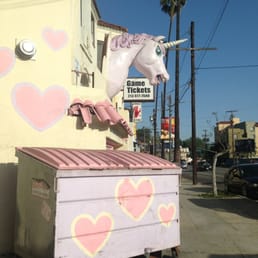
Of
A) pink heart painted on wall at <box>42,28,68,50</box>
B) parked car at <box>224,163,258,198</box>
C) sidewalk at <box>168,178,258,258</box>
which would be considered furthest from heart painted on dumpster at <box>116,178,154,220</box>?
parked car at <box>224,163,258,198</box>

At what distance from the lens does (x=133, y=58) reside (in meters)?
10.4

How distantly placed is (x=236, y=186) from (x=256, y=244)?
1041cm

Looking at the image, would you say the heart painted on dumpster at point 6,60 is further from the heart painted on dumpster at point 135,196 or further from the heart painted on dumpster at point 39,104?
the heart painted on dumpster at point 135,196

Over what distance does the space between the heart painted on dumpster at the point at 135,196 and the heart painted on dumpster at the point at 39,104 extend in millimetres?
2121

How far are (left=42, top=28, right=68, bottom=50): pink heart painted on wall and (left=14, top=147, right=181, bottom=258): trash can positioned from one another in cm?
227

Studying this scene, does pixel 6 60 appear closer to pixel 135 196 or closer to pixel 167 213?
pixel 135 196

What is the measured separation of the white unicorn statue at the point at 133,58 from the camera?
33.5 ft

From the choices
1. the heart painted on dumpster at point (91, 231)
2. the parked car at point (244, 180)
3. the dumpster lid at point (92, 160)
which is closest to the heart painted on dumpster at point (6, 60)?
the dumpster lid at point (92, 160)

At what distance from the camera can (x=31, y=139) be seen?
307 inches

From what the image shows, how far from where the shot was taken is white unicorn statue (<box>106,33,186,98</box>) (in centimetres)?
1020

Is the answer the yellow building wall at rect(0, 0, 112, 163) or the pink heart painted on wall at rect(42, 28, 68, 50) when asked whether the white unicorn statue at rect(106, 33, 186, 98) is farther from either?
the pink heart painted on wall at rect(42, 28, 68, 50)

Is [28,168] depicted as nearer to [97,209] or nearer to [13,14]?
[97,209]

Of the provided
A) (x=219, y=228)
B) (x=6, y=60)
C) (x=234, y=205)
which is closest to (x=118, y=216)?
(x=6, y=60)

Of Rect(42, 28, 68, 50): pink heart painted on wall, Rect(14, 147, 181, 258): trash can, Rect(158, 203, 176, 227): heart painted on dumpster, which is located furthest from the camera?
Rect(42, 28, 68, 50): pink heart painted on wall
